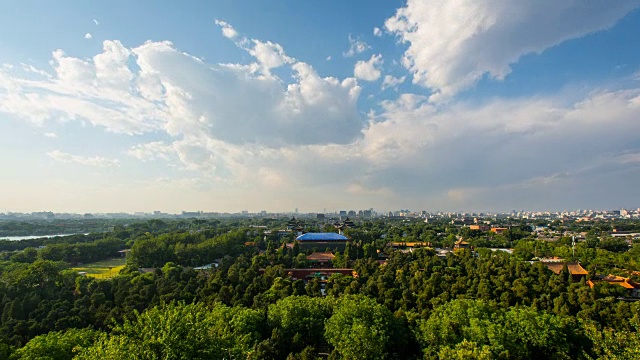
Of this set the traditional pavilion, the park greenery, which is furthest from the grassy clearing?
the traditional pavilion

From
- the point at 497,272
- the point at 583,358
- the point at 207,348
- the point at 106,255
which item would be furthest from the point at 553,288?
the point at 106,255

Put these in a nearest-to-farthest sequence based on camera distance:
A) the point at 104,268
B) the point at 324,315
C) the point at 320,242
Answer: the point at 324,315 → the point at 104,268 → the point at 320,242

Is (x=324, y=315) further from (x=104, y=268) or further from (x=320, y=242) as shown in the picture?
(x=320, y=242)

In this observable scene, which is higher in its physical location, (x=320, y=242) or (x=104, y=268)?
(x=320, y=242)

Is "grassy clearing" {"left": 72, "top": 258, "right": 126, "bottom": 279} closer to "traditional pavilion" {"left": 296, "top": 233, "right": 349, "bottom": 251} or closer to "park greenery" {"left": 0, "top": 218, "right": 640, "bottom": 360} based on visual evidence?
"park greenery" {"left": 0, "top": 218, "right": 640, "bottom": 360}

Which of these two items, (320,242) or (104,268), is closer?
(104,268)

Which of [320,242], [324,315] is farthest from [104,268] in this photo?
[324,315]

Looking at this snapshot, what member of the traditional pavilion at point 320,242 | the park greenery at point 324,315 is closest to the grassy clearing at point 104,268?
the park greenery at point 324,315

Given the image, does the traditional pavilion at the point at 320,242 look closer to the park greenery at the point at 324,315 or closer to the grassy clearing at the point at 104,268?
the park greenery at the point at 324,315
